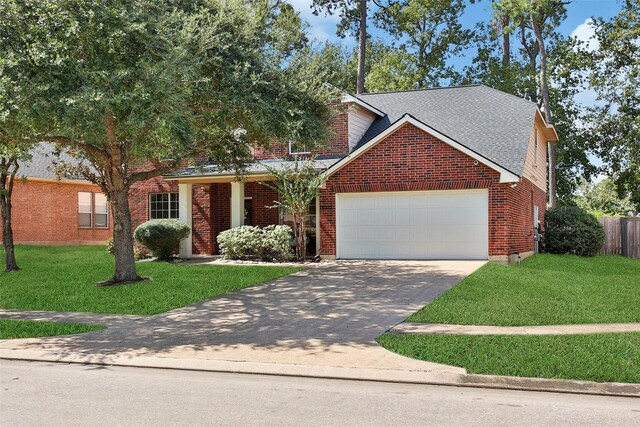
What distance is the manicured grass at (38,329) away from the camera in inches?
375

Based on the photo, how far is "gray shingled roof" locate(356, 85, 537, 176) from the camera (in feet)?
65.3

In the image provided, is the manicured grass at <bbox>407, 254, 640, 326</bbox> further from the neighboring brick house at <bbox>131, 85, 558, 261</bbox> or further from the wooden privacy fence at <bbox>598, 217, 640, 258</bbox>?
the wooden privacy fence at <bbox>598, 217, 640, 258</bbox>

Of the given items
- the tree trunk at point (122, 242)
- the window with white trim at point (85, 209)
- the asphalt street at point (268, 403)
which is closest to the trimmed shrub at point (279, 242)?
the tree trunk at point (122, 242)

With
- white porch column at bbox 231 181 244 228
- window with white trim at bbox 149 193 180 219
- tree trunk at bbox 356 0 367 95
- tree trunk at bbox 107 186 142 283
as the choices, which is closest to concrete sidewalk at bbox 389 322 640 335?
tree trunk at bbox 107 186 142 283

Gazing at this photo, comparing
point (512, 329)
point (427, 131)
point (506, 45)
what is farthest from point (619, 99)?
point (512, 329)

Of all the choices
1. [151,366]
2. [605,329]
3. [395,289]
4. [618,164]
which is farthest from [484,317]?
[618,164]

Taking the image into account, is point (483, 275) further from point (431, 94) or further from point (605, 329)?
point (431, 94)

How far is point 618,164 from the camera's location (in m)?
32.9

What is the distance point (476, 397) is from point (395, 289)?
7.29m

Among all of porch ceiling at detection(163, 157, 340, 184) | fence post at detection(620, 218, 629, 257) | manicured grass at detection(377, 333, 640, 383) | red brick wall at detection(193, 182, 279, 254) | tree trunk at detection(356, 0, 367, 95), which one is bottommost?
manicured grass at detection(377, 333, 640, 383)

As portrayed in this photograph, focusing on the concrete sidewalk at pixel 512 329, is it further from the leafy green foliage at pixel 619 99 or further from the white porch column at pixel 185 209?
the leafy green foliage at pixel 619 99

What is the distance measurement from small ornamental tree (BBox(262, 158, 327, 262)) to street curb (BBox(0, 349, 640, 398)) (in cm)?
1126

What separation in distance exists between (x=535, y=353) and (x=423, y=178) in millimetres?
11893

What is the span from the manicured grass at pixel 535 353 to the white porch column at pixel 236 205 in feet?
42.6
